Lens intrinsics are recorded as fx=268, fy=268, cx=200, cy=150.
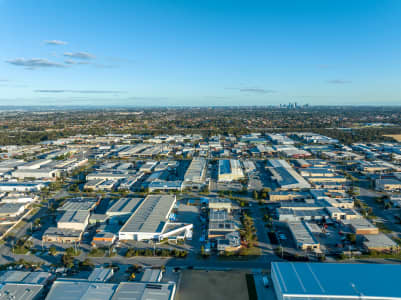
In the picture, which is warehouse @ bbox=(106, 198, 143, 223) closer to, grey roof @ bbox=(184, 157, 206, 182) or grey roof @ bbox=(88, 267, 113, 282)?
grey roof @ bbox=(88, 267, 113, 282)

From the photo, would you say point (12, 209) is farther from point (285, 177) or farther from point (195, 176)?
point (285, 177)

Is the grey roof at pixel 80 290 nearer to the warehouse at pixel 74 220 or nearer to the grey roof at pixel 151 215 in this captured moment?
the grey roof at pixel 151 215

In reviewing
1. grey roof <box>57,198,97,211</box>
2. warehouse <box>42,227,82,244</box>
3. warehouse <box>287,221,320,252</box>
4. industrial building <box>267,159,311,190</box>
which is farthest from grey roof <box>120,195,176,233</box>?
industrial building <box>267,159,311,190</box>

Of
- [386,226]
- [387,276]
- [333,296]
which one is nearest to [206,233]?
[333,296]

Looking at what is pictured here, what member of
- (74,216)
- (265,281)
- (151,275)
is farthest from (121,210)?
(265,281)

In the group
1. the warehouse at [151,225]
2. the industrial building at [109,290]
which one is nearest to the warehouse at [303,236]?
the warehouse at [151,225]

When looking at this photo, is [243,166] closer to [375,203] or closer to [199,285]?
[375,203]
